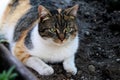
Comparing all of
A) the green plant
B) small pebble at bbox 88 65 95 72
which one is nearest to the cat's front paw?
small pebble at bbox 88 65 95 72

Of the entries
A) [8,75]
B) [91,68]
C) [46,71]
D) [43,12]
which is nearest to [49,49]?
[46,71]

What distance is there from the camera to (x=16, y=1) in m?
4.52

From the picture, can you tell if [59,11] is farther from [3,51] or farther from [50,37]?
[3,51]

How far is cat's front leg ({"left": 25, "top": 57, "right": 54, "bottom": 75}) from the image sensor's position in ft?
11.8

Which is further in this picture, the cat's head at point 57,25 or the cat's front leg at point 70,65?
the cat's front leg at point 70,65

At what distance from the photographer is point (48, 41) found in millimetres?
3572

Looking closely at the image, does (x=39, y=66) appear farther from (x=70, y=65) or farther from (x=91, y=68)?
(x=91, y=68)

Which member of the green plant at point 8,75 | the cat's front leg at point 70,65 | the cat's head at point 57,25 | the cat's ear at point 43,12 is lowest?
the cat's front leg at point 70,65

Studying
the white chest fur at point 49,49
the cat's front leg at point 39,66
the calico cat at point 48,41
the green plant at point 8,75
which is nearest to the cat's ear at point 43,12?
the calico cat at point 48,41

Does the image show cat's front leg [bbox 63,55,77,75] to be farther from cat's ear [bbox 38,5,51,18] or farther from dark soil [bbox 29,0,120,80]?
cat's ear [bbox 38,5,51,18]

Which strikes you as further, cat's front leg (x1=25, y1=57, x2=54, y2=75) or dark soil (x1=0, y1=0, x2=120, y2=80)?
dark soil (x1=0, y1=0, x2=120, y2=80)

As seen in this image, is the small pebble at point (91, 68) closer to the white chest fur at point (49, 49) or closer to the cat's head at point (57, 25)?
the white chest fur at point (49, 49)

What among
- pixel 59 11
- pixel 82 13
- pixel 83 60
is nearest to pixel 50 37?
pixel 59 11

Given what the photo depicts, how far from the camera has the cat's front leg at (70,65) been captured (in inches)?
146
